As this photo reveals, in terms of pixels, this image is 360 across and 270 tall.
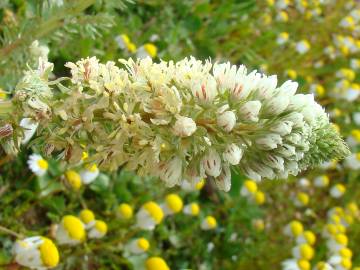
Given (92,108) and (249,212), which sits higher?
(92,108)

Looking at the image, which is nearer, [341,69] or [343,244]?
[343,244]

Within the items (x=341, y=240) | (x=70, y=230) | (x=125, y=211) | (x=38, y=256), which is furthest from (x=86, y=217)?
(x=341, y=240)

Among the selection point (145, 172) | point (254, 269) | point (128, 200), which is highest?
point (145, 172)

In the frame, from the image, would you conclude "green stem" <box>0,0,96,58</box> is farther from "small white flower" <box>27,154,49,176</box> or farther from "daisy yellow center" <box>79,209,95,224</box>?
"daisy yellow center" <box>79,209,95,224</box>

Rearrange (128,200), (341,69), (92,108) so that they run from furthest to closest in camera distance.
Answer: (341,69)
(128,200)
(92,108)

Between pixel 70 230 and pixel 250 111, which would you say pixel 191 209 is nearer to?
pixel 70 230

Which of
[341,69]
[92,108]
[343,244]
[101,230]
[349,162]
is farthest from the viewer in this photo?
[341,69]

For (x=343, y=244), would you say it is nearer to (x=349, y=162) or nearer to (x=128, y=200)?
(x=349, y=162)

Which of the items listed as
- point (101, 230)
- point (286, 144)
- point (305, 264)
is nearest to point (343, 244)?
point (305, 264)
